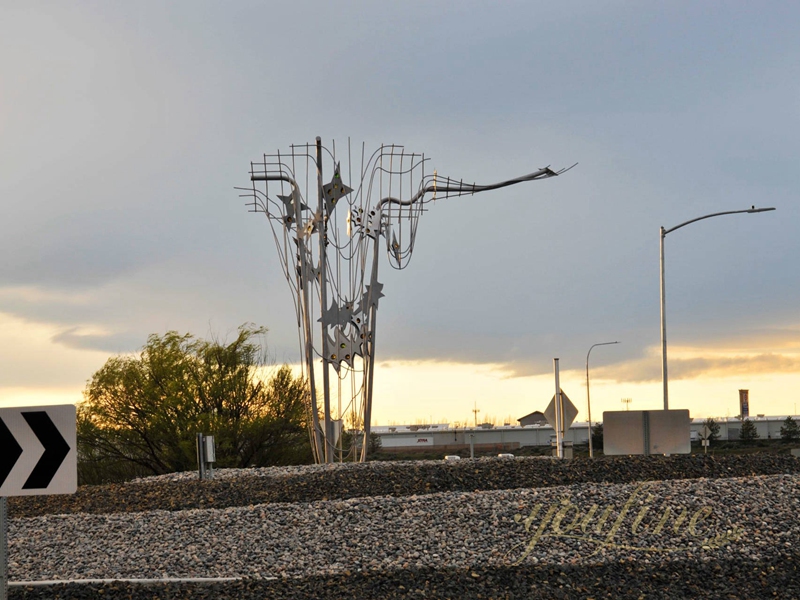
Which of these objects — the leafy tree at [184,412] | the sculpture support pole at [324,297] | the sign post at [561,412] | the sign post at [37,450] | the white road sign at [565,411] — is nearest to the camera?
the sign post at [37,450]

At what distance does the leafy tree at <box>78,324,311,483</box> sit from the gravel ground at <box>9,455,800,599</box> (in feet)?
62.3

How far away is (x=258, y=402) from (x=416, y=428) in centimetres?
4533

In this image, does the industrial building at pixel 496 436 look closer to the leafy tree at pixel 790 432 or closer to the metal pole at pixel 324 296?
the leafy tree at pixel 790 432

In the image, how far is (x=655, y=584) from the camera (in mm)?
10125

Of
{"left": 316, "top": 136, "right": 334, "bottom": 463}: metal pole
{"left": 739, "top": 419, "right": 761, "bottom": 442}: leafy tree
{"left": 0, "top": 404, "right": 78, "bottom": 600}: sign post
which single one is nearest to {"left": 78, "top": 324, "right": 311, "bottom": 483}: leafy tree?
{"left": 316, "top": 136, "right": 334, "bottom": 463}: metal pole

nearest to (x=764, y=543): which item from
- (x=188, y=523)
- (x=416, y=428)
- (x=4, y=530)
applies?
(x=188, y=523)

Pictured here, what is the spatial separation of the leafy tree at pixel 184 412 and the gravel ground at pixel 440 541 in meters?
19.0

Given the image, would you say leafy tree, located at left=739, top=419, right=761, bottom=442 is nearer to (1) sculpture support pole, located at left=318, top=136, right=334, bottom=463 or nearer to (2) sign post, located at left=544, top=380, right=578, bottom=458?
(1) sculpture support pole, located at left=318, top=136, right=334, bottom=463

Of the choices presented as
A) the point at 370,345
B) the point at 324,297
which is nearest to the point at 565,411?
the point at 370,345

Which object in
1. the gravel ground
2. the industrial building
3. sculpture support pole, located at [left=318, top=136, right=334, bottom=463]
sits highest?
sculpture support pole, located at [left=318, top=136, right=334, bottom=463]

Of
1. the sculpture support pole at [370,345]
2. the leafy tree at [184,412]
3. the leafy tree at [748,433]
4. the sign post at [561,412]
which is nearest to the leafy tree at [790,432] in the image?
the leafy tree at [748,433]

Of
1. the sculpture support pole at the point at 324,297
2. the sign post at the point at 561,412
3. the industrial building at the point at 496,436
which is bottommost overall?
the industrial building at the point at 496,436

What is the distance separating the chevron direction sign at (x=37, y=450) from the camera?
19.3 ft

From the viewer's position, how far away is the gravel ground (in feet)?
32.6
